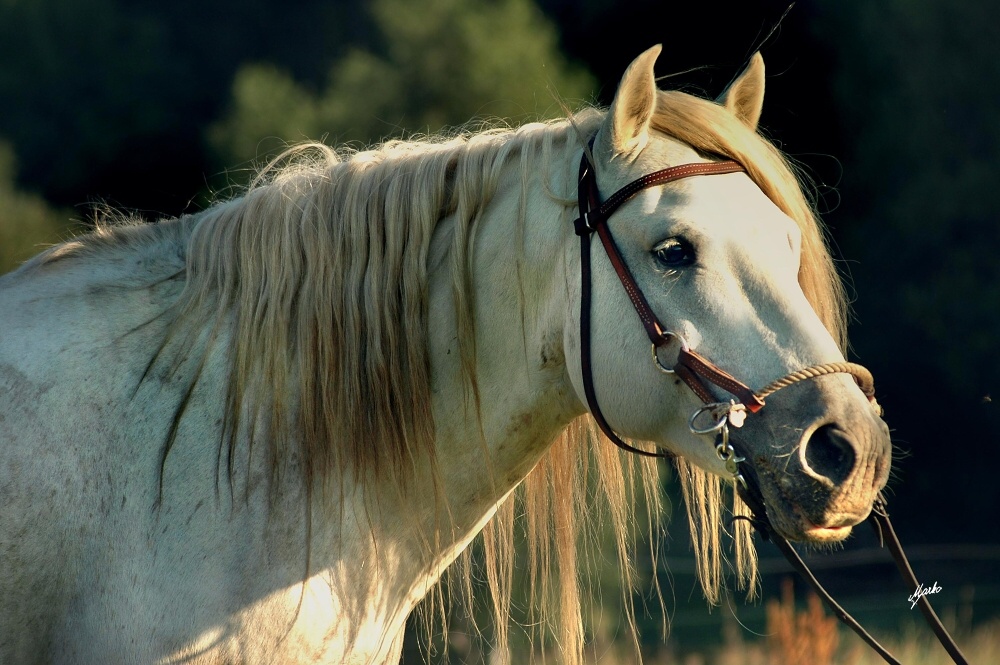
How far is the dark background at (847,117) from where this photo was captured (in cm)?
637

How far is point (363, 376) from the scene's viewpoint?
1964mm

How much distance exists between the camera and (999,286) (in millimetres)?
8797

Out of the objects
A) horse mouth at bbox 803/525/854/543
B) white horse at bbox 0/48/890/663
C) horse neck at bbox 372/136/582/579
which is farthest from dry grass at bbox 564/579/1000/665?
horse mouth at bbox 803/525/854/543

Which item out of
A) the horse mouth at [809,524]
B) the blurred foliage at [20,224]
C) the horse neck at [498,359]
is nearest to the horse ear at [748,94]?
the horse neck at [498,359]

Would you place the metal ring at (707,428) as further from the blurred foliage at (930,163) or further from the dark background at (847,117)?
the blurred foliage at (930,163)

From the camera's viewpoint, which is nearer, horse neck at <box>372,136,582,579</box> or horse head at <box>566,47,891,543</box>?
horse head at <box>566,47,891,543</box>

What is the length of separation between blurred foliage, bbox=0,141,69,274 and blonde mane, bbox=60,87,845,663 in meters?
2.88

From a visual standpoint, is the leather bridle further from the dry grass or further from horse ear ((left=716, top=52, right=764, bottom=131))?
the dry grass

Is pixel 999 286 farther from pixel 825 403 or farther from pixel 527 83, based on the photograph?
pixel 825 403

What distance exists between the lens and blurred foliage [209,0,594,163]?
488cm

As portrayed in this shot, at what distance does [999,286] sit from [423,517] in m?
8.47

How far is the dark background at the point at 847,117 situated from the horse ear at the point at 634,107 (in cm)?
455

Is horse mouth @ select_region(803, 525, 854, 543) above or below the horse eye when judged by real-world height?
below

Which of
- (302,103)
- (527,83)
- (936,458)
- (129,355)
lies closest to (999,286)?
(936,458)
